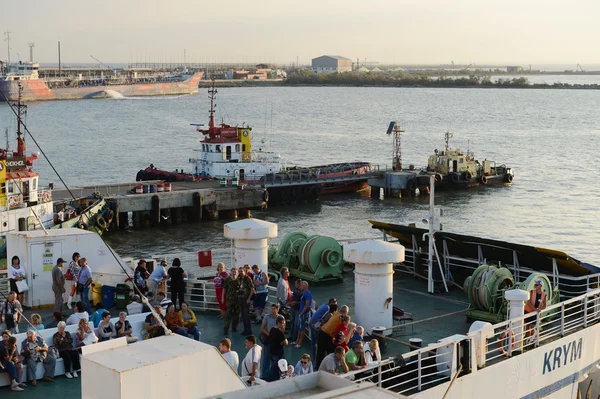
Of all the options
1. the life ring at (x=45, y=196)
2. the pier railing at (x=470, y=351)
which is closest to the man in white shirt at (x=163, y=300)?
the pier railing at (x=470, y=351)

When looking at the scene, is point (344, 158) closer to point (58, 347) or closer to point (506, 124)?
point (506, 124)

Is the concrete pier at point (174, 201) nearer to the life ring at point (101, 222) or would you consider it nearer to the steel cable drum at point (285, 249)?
the life ring at point (101, 222)

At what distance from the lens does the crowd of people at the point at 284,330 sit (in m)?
11.4

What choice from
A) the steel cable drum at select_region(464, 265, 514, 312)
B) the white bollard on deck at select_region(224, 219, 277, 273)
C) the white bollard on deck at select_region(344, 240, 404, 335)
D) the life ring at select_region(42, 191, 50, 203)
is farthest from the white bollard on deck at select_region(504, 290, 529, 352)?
the life ring at select_region(42, 191, 50, 203)

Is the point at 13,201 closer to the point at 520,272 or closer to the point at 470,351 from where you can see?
the point at 520,272

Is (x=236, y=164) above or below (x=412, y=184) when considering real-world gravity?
above

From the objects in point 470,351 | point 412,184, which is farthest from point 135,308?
point 412,184

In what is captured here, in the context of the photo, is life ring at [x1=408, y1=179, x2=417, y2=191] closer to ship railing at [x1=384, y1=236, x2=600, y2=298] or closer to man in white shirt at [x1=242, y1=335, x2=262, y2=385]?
ship railing at [x1=384, y1=236, x2=600, y2=298]

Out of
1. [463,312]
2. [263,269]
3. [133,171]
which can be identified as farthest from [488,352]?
[133,171]

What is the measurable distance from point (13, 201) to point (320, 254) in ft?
63.5

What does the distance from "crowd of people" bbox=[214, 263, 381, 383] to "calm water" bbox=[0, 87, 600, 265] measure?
26.1m

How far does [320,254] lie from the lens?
1770 cm

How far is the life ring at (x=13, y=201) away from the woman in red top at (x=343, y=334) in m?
23.9

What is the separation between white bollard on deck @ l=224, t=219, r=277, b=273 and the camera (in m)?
16.2
